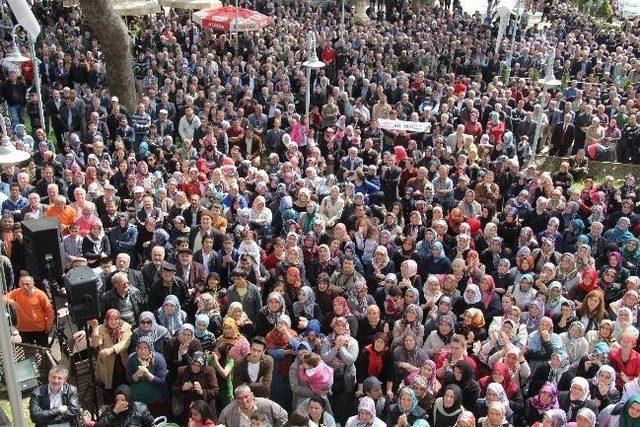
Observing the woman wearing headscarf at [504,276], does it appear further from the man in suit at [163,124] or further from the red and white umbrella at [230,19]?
the red and white umbrella at [230,19]

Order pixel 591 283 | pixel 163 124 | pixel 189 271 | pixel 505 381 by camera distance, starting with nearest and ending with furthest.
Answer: pixel 505 381
pixel 189 271
pixel 591 283
pixel 163 124

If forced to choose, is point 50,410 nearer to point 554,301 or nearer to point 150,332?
point 150,332

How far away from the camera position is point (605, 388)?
6.57 metres

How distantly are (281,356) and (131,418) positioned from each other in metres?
1.51

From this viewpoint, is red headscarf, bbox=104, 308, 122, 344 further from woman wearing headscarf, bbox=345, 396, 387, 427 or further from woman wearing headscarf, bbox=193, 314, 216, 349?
woman wearing headscarf, bbox=345, 396, 387, 427

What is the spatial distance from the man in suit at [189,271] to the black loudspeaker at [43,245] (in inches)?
67.3

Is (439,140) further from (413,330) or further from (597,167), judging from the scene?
(413,330)

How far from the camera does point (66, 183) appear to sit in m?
10.4

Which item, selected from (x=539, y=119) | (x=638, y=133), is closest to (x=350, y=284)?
(x=539, y=119)

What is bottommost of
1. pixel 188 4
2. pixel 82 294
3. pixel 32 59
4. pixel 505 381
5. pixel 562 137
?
pixel 562 137

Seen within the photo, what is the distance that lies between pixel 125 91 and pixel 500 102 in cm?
754

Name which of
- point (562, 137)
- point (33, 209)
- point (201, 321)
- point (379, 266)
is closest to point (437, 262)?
point (379, 266)

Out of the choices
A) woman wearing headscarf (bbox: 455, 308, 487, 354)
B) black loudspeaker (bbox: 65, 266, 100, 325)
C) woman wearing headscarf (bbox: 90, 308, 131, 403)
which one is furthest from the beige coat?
woman wearing headscarf (bbox: 455, 308, 487, 354)

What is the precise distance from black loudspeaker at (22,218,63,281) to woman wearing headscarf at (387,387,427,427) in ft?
10.6
